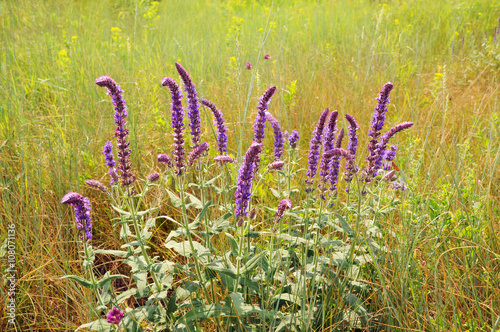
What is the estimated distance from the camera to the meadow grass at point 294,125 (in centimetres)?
189

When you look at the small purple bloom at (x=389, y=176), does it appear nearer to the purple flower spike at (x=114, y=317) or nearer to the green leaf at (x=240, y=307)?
the green leaf at (x=240, y=307)

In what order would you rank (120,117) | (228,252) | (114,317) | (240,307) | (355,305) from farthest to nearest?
(228,252) < (355,305) < (120,117) < (240,307) < (114,317)

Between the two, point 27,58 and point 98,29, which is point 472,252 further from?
point 98,29

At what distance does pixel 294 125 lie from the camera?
3.80m

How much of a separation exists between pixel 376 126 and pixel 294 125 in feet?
6.01

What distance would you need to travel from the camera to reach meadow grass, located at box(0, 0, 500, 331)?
6.19ft

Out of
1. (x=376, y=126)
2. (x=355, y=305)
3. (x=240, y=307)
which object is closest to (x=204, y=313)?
(x=240, y=307)

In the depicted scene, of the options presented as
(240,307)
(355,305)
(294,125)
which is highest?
(294,125)

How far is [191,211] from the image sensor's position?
2637mm

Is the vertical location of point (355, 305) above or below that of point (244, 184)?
below

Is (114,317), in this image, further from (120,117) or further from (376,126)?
(376,126)

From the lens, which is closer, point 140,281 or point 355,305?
point 140,281

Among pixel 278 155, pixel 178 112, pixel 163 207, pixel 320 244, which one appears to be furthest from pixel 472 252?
pixel 163 207

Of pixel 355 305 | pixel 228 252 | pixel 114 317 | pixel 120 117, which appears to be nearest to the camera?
pixel 114 317
